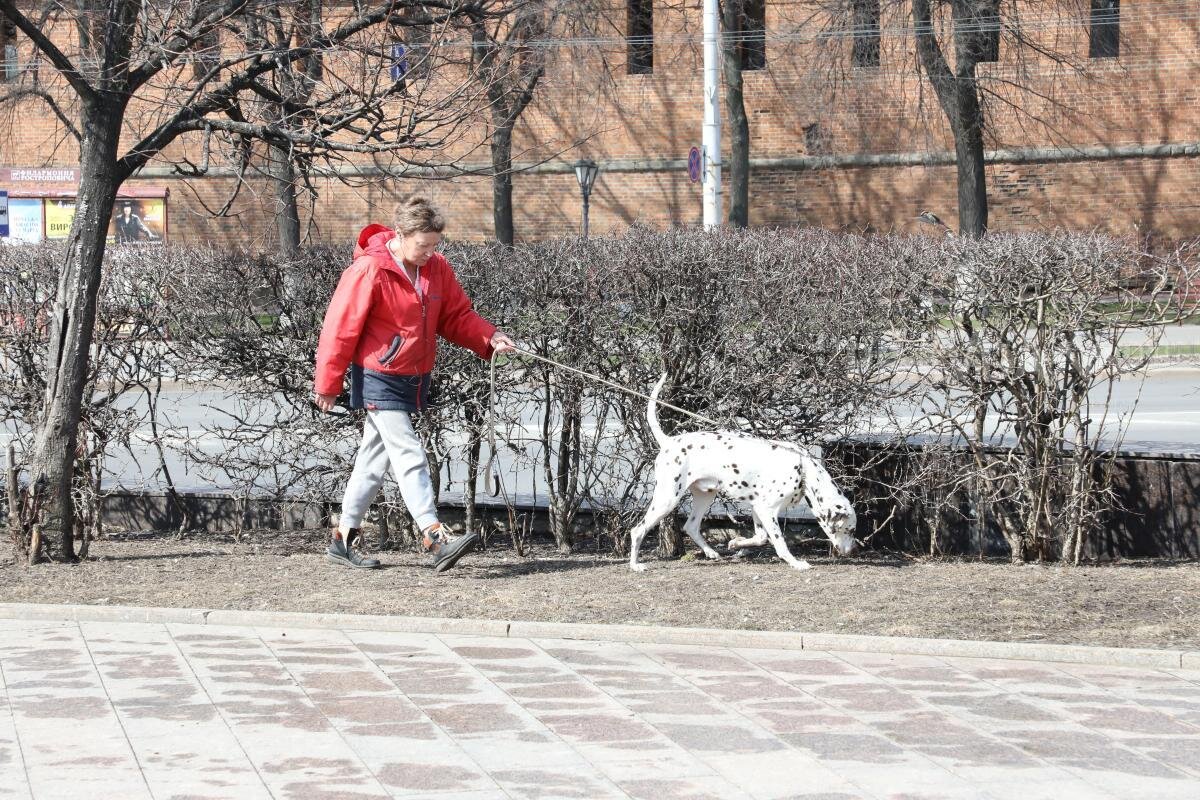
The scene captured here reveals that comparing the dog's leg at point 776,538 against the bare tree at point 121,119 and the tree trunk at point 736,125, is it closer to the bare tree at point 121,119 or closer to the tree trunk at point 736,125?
the bare tree at point 121,119

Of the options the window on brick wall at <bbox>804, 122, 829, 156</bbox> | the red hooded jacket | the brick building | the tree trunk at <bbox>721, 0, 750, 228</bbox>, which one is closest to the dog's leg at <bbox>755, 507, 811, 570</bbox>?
the red hooded jacket

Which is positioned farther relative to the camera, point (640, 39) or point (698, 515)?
point (640, 39)

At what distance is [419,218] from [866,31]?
22.8m

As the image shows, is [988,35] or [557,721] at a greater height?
[988,35]

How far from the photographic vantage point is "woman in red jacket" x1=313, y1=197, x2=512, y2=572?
7.58 metres

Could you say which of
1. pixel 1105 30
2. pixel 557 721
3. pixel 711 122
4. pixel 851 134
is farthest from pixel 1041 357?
pixel 1105 30

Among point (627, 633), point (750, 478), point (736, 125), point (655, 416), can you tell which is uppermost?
point (736, 125)

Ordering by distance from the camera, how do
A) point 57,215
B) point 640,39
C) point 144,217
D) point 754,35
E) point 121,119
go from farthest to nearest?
point 144,217
point 57,215
point 754,35
point 640,39
point 121,119

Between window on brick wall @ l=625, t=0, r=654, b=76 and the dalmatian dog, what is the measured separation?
26814 millimetres

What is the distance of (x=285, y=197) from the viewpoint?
9938 millimetres

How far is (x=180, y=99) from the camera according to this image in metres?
8.56

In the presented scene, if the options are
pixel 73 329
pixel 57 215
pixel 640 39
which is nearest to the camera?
pixel 73 329

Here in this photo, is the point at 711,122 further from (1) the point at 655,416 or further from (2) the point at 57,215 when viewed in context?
(2) the point at 57,215

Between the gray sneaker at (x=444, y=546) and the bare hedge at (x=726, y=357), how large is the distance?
89 centimetres
